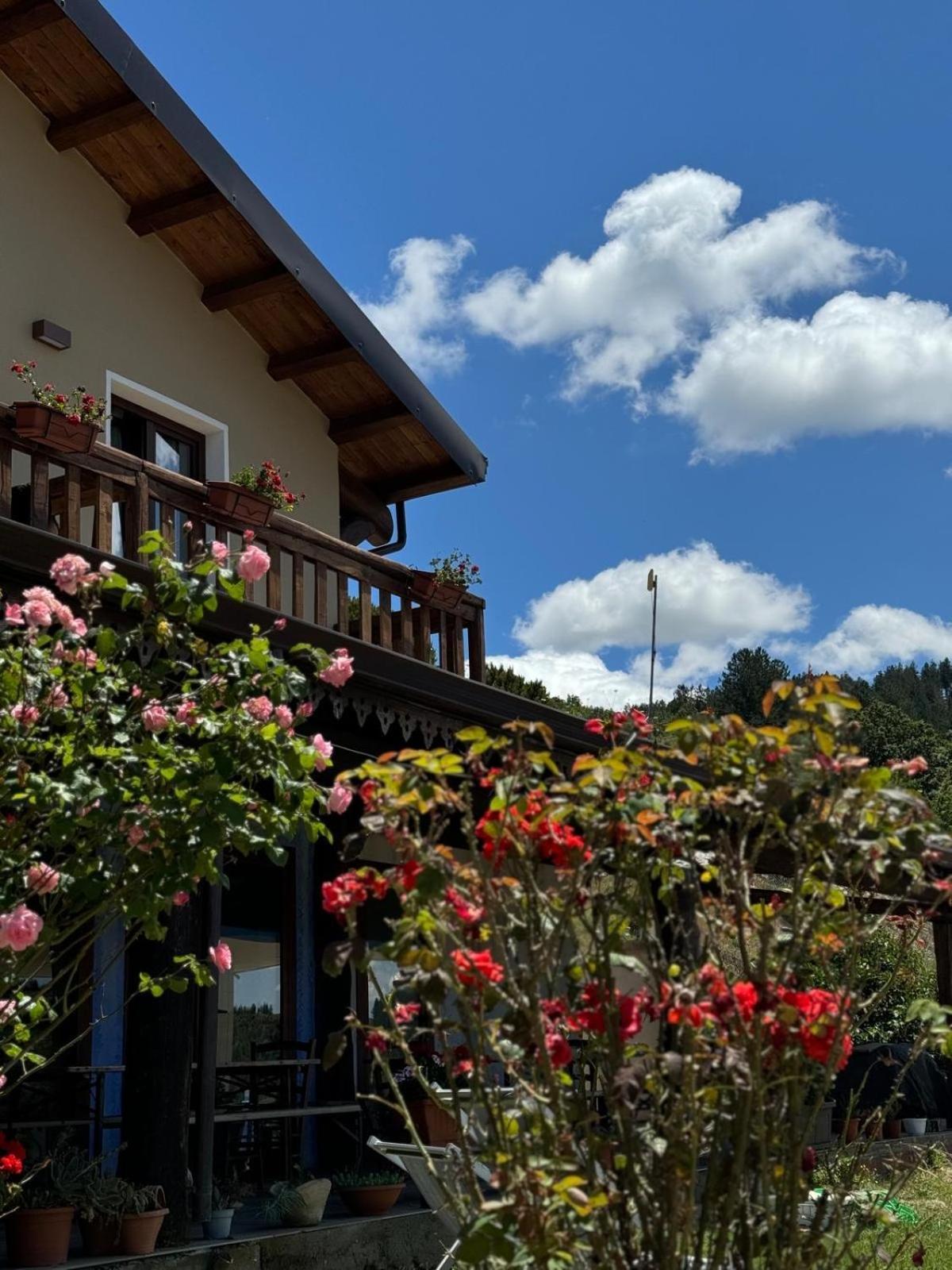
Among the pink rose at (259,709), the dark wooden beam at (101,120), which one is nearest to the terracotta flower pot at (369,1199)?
the pink rose at (259,709)

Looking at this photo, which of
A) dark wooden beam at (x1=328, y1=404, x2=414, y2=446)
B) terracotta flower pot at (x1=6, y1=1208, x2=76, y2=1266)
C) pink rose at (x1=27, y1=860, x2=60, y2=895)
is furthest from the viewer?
dark wooden beam at (x1=328, y1=404, x2=414, y2=446)

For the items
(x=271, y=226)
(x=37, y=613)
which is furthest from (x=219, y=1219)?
(x=271, y=226)

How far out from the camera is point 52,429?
7.04 m

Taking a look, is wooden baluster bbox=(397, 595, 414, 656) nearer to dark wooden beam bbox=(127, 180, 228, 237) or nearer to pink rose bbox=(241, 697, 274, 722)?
dark wooden beam bbox=(127, 180, 228, 237)

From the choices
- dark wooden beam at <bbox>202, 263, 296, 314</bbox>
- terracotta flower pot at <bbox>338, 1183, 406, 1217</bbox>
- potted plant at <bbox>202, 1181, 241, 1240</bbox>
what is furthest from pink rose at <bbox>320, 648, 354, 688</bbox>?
dark wooden beam at <bbox>202, 263, 296, 314</bbox>

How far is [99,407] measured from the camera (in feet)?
27.1

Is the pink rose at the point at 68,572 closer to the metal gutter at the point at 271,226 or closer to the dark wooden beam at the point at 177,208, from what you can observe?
the metal gutter at the point at 271,226

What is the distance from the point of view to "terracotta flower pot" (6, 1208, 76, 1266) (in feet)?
19.9

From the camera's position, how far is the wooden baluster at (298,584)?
27.8 ft

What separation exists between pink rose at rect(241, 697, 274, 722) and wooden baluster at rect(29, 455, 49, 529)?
280 centimetres

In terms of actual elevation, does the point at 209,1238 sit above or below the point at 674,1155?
below

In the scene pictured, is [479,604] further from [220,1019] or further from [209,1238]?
[209,1238]

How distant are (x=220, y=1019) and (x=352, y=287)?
5714mm

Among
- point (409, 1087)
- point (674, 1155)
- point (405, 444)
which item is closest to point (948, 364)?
point (405, 444)
